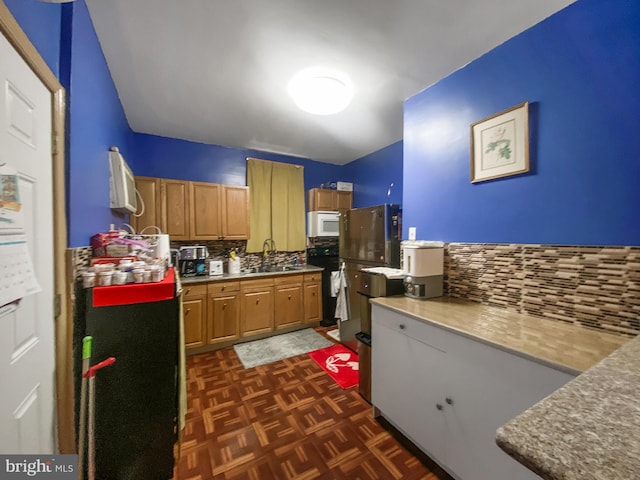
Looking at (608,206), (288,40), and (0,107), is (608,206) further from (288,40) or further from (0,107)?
(0,107)

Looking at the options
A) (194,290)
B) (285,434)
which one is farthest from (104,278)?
(194,290)

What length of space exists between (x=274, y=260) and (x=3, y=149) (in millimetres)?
3203

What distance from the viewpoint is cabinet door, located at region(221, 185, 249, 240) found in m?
3.30

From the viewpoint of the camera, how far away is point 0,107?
74cm

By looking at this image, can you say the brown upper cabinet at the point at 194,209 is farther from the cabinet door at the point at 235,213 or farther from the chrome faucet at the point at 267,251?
the chrome faucet at the point at 267,251

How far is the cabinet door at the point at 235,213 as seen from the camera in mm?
3303

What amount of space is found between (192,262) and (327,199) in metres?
2.24

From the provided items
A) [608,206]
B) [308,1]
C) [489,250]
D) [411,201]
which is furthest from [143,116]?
[608,206]

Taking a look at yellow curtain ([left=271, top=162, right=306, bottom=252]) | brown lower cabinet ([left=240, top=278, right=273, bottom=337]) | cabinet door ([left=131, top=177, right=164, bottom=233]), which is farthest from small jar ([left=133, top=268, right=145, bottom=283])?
yellow curtain ([left=271, top=162, right=306, bottom=252])

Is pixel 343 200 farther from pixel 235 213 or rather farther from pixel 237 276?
pixel 237 276

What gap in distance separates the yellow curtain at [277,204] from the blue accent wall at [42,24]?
2464mm

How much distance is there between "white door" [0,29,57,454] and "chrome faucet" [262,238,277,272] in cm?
273

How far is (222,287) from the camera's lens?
2.96 m

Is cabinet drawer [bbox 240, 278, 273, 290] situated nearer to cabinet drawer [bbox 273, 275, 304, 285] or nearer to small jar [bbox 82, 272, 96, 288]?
cabinet drawer [bbox 273, 275, 304, 285]
